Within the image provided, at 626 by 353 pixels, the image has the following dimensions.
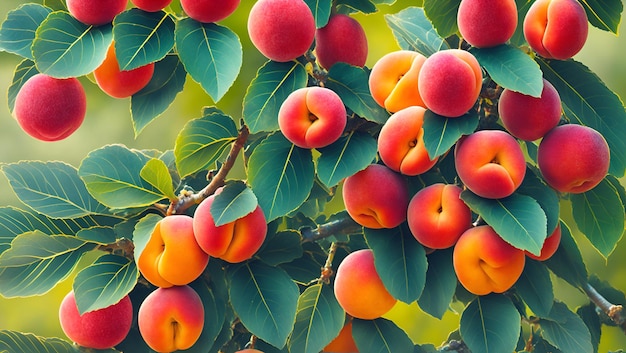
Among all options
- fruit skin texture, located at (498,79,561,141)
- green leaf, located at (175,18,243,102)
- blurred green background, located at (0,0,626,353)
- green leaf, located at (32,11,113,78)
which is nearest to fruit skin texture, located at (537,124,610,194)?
fruit skin texture, located at (498,79,561,141)

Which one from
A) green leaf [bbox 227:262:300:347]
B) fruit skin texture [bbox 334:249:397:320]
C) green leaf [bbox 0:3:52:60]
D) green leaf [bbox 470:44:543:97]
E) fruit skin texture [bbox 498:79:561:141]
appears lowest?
fruit skin texture [bbox 334:249:397:320]

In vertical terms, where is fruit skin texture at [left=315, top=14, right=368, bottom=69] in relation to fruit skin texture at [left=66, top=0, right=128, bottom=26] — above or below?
below

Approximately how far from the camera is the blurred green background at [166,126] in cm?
166

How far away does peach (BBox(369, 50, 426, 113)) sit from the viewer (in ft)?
2.12

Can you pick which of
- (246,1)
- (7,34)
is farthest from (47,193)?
(246,1)

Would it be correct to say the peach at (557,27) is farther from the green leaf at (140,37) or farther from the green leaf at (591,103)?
the green leaf at (140,37)

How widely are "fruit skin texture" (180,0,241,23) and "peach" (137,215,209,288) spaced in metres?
0.16

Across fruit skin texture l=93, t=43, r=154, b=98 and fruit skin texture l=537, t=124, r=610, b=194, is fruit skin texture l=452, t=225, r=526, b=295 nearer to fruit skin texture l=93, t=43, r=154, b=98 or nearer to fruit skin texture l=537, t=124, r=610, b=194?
fruit skin texture l=537, t=124, r=610, b=194

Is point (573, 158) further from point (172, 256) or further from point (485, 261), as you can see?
point (172, 256)

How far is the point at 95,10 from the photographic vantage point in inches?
25.9

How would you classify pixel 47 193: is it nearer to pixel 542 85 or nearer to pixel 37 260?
pixel 37 260

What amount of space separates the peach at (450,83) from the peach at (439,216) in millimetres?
59

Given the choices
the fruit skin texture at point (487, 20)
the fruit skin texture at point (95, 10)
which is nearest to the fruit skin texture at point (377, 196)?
the fruit skin texture at point (487, 20)

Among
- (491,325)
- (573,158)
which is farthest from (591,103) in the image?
(491,325)
